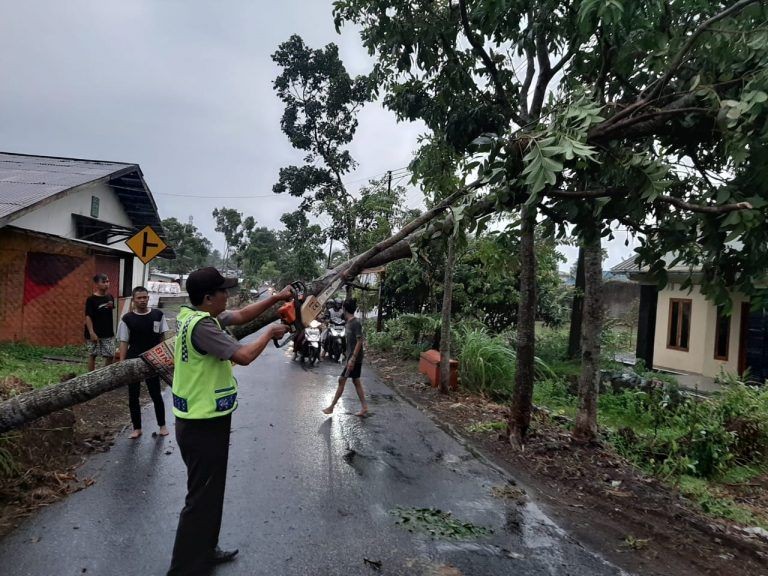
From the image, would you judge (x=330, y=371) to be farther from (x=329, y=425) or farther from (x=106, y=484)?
(x=106, y=484)

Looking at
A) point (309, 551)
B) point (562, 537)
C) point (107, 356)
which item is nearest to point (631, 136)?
point (562, 537)

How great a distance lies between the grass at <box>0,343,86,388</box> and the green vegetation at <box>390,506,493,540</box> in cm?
558

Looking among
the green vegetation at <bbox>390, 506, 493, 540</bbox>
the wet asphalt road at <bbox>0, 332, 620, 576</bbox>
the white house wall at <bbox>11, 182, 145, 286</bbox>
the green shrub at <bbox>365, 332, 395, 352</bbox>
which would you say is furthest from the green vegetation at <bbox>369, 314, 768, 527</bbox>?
the white house wall at <bbox>11, 182, 145, 286</bbox>

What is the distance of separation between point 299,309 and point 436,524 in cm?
219

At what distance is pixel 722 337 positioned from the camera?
42.1 feet

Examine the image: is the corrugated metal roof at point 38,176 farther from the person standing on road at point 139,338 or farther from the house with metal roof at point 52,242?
the person standing on road at point 139,338

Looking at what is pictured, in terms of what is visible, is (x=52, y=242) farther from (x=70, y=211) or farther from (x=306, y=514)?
(x=306, y=514)

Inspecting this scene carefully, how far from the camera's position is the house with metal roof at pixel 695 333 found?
12047 millimetres

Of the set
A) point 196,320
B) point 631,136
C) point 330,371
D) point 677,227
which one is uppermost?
point 631,136

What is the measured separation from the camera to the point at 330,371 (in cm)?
1237

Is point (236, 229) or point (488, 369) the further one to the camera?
point (236, 229)

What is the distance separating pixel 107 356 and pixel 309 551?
553cm

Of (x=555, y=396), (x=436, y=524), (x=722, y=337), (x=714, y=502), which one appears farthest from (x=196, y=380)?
(x=722, y=337)

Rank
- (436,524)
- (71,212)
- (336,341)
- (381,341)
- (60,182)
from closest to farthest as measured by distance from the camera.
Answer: (436,524) → (60,182) → (71,212) → (336,341) → (381,341)
